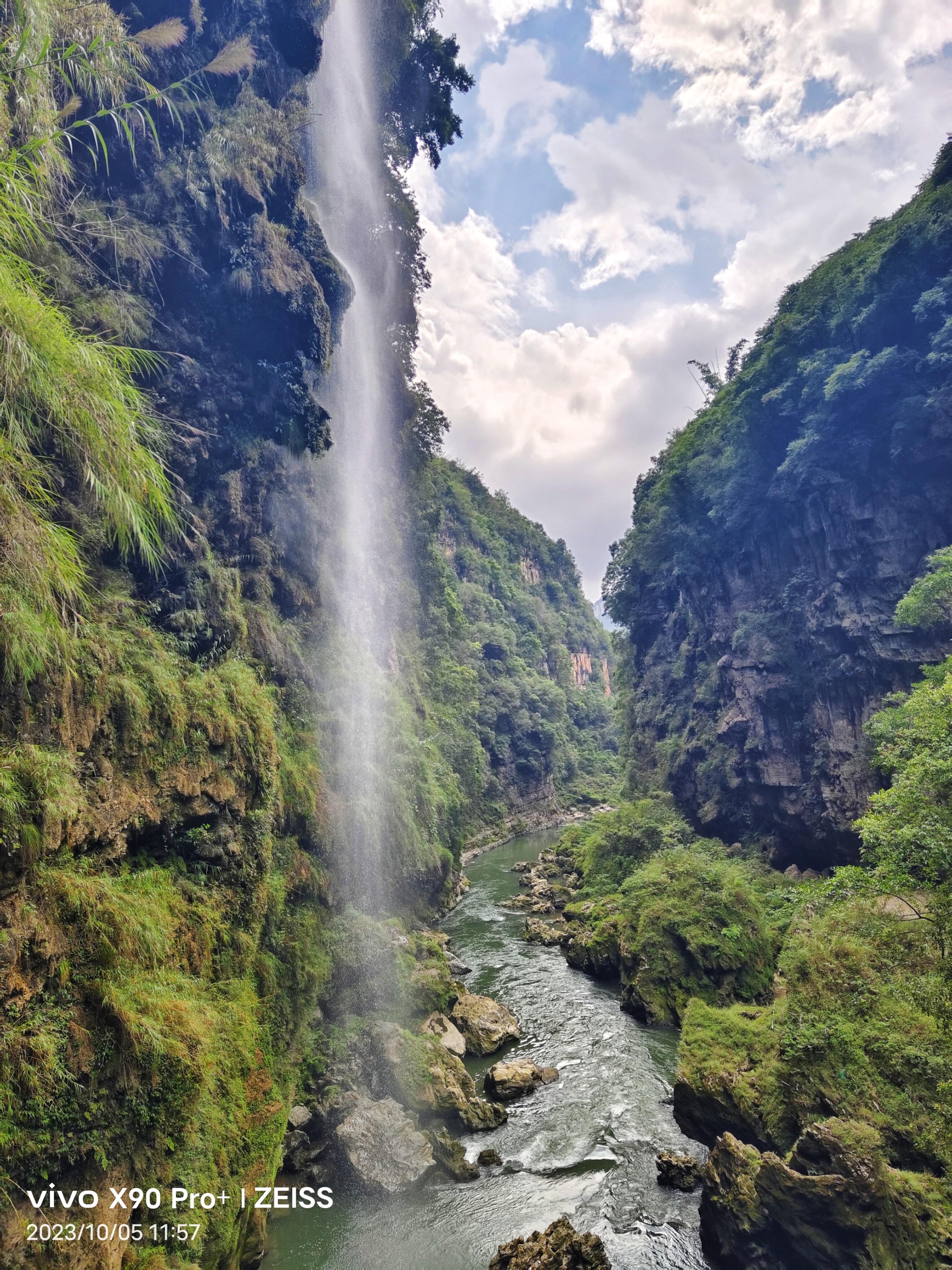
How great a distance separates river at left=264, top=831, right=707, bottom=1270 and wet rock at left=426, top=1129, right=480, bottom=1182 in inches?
5.5

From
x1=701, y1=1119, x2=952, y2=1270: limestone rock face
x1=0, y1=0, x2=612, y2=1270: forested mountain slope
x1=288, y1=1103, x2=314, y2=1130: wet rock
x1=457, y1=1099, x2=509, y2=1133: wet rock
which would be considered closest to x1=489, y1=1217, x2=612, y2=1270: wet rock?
x1=701, y1=1119, x2=952, y2=1270: limestone rock face

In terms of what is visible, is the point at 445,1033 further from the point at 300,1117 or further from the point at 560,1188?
the point at 560,1188

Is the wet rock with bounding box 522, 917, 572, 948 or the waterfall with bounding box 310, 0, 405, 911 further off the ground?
the waterfall with bounding box 310, 0, 405, 911

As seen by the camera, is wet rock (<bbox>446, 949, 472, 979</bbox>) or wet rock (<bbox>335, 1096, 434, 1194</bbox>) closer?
wet rock (<bbox>335, 1096, 434, 1194</bbox>)

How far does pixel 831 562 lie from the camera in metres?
22.0

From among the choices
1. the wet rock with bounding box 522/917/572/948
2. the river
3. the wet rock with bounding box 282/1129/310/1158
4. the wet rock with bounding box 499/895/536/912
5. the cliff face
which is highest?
the cliff face

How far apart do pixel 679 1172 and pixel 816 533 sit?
21.6 m

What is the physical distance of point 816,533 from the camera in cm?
2286

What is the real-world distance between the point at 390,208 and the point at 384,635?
20.3 meters

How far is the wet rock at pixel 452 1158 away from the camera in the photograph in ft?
30.2

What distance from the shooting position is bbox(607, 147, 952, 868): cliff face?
19.2 m

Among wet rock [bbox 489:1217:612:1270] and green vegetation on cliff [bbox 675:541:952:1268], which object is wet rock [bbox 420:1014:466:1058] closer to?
green vegetation on cliff [bbox 675:541:952:1268]

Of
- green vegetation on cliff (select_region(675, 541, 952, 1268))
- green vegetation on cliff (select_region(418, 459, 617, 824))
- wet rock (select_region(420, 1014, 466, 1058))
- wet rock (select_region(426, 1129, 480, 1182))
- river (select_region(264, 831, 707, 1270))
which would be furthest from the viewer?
green vegetation on cliff (select_region(418, 459, 617, 824))

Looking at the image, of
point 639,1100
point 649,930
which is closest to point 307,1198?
point 639,1100
